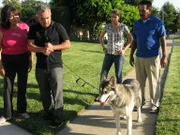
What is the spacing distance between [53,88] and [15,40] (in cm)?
113

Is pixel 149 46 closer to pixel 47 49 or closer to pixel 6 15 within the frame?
pixel 47 49

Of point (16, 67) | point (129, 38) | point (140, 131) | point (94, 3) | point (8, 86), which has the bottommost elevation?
point (140, 131)

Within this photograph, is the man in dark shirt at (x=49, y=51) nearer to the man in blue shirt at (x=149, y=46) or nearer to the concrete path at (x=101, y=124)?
the concrete path at (x=101, y=124)

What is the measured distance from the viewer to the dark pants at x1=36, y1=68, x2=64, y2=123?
183 inches

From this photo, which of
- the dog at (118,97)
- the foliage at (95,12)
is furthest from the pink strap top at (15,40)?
the foliage at (95,12)

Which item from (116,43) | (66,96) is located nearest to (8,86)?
(66,96)

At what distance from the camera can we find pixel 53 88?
4.71 m

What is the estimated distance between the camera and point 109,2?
103 ft

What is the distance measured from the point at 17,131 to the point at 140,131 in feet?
7.14

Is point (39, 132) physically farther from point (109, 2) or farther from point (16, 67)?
point (109, 2)

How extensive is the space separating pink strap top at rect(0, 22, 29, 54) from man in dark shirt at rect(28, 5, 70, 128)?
0.45 m

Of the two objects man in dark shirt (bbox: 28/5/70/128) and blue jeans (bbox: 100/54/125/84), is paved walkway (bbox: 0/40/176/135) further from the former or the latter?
blue jeans (bbox: 100/54/125/84)

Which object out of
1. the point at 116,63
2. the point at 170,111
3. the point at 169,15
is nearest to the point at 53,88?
the point at 116,63

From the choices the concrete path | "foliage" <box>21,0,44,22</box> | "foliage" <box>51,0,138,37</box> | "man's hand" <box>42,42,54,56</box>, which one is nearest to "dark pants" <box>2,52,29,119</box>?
"man's hand" <box>42,42,54,56</box>
